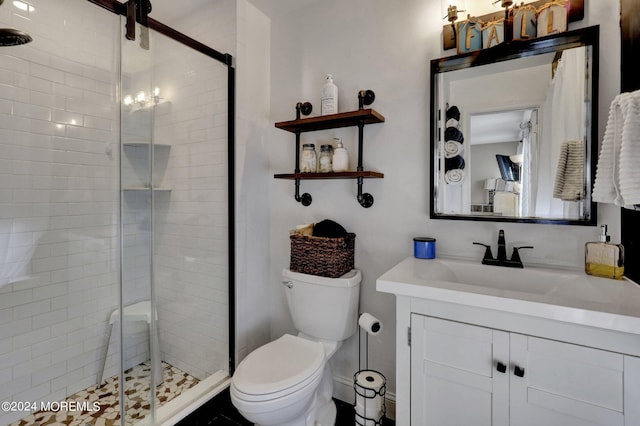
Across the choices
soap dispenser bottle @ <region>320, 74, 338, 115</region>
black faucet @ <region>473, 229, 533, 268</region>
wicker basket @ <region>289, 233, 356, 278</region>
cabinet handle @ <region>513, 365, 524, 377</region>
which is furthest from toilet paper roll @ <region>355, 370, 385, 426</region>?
soap dispenser bottle @ <region>320, 74, 338, 115</region>

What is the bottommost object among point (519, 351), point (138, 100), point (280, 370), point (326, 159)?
point (280, 370)

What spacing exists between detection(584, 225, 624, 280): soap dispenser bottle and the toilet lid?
3.71 ft

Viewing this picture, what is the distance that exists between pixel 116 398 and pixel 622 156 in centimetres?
251

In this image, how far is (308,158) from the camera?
1.69m

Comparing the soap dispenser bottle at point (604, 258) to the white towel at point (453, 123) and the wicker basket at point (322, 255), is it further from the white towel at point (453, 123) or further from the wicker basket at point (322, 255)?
the wicker basket at point (322, 255)

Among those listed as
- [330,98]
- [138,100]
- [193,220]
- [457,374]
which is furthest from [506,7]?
[193,220]

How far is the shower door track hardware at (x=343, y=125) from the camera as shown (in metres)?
1.51

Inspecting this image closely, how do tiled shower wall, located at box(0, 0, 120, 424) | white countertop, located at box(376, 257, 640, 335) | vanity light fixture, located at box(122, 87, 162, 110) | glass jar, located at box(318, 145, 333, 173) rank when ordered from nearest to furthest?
white countertop, located at box(376, 257, 640, 335), vanity light fixture, located at box(122, 87, 162, 110), tiled shower wall, located at box(0, 0, 120, 424), glass jar, located at box(318, 145, 333, 173)

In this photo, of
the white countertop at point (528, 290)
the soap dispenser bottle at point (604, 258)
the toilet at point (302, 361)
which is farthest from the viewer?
the toilet at point (302, 361)

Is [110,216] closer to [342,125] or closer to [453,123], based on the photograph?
[342,125]

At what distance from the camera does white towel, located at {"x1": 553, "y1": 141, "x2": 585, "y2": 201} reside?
1200mm

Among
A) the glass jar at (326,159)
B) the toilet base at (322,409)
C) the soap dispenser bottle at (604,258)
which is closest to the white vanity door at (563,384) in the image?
the soap dispenser bottle at (604,258)

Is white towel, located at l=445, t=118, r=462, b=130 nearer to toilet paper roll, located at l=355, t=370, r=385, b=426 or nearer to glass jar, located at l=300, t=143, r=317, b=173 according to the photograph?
glass jar, located at l=300, t=143, r=317, b=173

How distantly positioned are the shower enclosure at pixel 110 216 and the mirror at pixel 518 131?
46.7 inches
